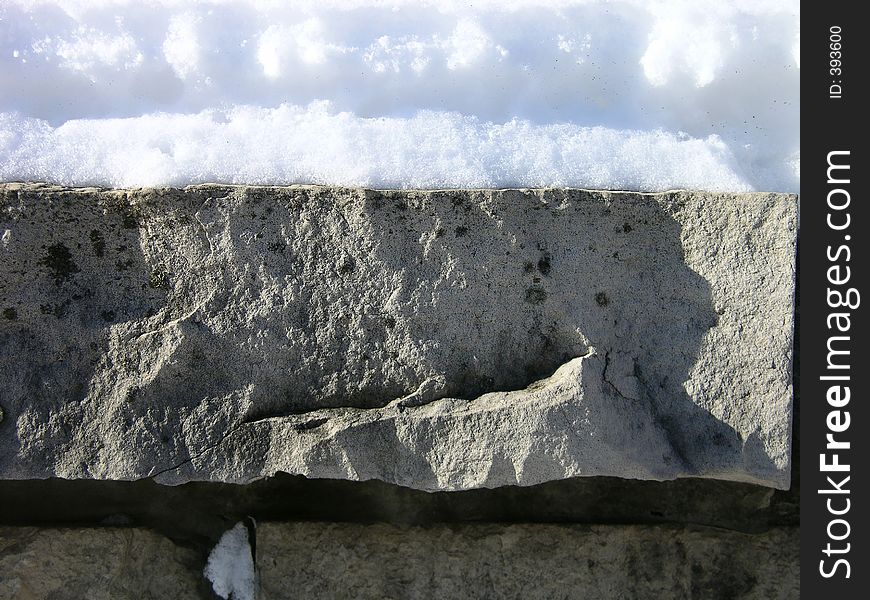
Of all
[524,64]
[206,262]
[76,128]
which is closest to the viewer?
[206,262]

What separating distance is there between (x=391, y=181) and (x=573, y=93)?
1.22 feet

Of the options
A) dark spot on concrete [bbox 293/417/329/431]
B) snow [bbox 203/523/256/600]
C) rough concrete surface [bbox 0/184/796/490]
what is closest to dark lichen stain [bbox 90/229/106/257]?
rough concrete surface [bbox 0/184/796/490]

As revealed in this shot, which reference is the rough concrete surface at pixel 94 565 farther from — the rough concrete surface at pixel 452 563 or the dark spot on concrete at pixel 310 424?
the dark spot on concrete at pixel 310 424

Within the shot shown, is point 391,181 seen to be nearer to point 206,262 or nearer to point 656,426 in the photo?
point 206,262

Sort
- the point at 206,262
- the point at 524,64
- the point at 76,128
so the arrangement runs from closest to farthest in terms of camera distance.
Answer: the point at 206,262 → the point at 76,128 → the point at 524,64

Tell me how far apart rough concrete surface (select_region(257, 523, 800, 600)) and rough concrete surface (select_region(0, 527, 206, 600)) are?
146 millimetres

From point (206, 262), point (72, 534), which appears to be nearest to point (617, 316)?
point (206, 262)

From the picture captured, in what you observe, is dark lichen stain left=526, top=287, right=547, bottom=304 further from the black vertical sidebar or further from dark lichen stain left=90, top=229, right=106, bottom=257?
dark lichen stain left=90, top=229, right=106, bottom=257

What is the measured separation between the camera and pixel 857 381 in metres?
1.09

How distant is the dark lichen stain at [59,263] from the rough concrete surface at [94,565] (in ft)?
1.40

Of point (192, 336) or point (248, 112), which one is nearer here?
A: point (192, 336)

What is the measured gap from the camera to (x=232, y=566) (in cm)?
123

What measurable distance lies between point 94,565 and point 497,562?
25.3 inches

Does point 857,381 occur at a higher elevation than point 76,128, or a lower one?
lower
